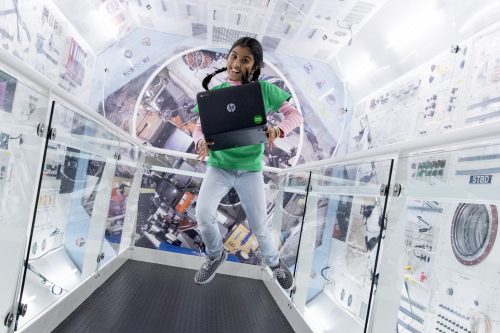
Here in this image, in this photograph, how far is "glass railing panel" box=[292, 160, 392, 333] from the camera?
1.48 metres

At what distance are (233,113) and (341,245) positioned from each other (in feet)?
2.62

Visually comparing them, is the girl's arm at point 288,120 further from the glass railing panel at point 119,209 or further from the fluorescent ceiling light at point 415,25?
the fluorescent ceiling light at point 415,25

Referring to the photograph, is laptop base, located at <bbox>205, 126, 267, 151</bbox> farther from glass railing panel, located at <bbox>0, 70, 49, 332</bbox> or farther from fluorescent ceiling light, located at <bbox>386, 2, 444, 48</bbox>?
fluorescent ceiling light, located at <bbox>386, 2, 444, 48</bbox>

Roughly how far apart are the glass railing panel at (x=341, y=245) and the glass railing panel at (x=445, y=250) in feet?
0.45

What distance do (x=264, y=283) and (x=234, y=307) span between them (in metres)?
0.84

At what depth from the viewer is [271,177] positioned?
367 centimetres

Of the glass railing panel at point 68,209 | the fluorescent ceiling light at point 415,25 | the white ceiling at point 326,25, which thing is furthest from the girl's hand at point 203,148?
the fluorescent ceiling light at point 415,25

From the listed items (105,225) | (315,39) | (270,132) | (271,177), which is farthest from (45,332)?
(315,39)

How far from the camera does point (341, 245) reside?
5.98ft

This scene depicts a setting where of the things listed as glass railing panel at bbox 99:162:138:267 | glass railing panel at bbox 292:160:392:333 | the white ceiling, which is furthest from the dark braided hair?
the white ceiling

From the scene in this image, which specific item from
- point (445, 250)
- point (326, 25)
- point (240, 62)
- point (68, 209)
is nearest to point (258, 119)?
point (240, 62)

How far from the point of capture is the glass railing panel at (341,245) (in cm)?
148

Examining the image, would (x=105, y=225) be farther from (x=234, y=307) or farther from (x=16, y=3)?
(x=16, y=3)

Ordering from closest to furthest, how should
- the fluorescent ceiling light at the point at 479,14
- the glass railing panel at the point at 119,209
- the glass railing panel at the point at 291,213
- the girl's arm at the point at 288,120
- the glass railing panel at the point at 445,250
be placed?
the glass railing panel at the point at 445,250, the girl's arm at the point at 288,120, the fluorescent ceiling light at the point at 479,14, the glass railing panel at the point at 291,213, the glass railing panel at the point at 119,209
